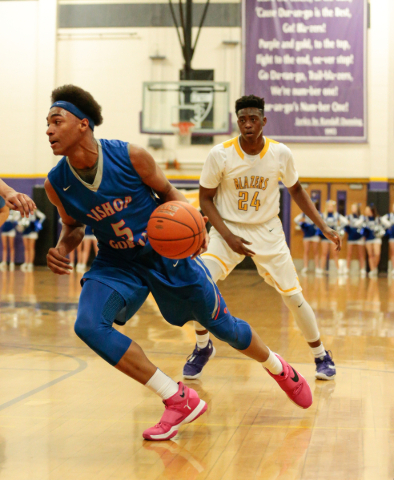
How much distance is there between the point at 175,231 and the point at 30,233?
13100 mm

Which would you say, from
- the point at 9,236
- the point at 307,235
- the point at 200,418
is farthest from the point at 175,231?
the point at 9,236

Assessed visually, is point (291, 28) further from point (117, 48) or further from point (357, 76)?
point (117, 48)

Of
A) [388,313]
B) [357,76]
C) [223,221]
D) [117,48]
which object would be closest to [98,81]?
[117,48]

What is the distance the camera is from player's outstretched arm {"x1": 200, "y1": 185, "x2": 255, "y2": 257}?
4246 millimetres

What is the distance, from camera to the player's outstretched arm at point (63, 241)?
3.11 meters

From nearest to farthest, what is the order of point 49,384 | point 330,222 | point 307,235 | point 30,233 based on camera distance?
point 49,384
point 330,222
point 307,235
point 30,233

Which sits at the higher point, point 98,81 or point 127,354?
point 98,81

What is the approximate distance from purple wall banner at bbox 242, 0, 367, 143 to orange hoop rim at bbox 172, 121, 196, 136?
2.08 meters

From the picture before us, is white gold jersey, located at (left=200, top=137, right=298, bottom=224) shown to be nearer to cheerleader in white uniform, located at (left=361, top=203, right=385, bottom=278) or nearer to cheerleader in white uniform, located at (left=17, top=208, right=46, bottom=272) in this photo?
cheerleader in white uniform, located at (left=361, top=203, right=385, bottom=278)

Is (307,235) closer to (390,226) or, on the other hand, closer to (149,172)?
(390,226)

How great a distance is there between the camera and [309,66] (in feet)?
Result: 51.4

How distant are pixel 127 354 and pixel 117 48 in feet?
47.3

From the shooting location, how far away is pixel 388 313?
26.4 ft

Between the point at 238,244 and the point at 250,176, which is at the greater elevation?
the point at 250,176
